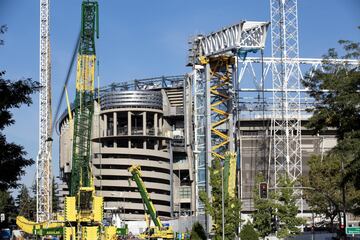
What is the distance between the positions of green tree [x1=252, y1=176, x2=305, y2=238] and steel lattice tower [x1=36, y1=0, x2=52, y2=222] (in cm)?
8036

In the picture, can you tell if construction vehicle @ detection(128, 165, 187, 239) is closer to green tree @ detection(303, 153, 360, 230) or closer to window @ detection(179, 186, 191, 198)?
green tree @ detection(303, 153, 360, 230)

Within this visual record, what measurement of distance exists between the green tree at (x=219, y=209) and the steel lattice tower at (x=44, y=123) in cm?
8433

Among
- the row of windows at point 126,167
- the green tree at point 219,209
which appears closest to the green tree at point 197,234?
the green tree at point 219,209

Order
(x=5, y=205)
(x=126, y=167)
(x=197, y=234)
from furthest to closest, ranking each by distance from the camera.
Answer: (x=126, y=167)
(x=5, y=205)
(x=197, y=234)

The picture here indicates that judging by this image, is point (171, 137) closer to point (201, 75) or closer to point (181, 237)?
point (201, 75)

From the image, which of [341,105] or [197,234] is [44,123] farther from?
[341,105]

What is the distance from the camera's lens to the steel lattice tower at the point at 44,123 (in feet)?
484

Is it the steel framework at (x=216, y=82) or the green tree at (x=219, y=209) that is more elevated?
the steel framework at (x=216, y=82)

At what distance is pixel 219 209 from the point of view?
6625 centimetres

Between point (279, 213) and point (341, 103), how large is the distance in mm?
36595

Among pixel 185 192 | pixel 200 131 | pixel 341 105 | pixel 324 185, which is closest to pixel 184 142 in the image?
pixel 185 192

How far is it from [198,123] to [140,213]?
222 feet

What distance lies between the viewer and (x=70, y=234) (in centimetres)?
7131

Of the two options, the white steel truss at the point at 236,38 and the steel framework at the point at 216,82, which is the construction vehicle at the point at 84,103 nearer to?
the steel framework at the point at 216,82
